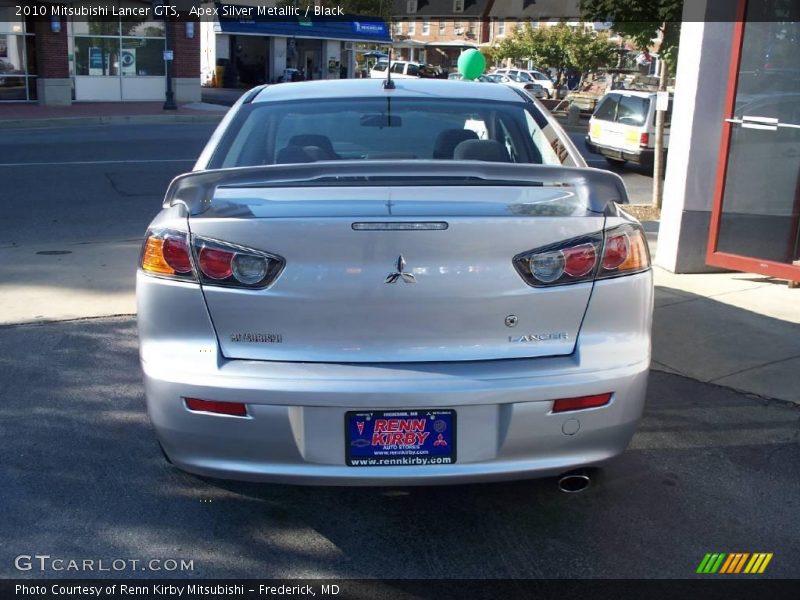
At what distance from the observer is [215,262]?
3.09 meters

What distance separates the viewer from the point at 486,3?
80.9 m

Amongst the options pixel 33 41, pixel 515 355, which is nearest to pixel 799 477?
pixel 515 355

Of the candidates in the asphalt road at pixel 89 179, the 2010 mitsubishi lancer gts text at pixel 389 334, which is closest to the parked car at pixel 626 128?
the asphalt road at pixel 89 179

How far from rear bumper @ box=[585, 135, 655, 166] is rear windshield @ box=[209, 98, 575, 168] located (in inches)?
501

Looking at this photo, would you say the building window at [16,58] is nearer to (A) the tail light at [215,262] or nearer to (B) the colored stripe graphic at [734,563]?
(A) the tail light at [215,262]

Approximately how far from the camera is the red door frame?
7.30 m

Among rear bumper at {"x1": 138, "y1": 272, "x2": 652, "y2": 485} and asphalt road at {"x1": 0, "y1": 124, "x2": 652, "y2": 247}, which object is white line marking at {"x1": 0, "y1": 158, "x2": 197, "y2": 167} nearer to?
asphalt road at {"x1": 0, "y1": 124, "x2": 652, "y2": 247}

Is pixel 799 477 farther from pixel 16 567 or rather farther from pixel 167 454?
pixel 16 567

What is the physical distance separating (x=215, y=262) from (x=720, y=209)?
5.72 meters

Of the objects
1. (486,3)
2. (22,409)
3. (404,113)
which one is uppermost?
(486,3)

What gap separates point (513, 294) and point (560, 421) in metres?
0.48

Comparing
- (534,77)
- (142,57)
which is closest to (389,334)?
(142,57)

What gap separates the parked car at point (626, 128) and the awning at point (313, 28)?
108 feet

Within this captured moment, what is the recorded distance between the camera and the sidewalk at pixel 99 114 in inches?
928
